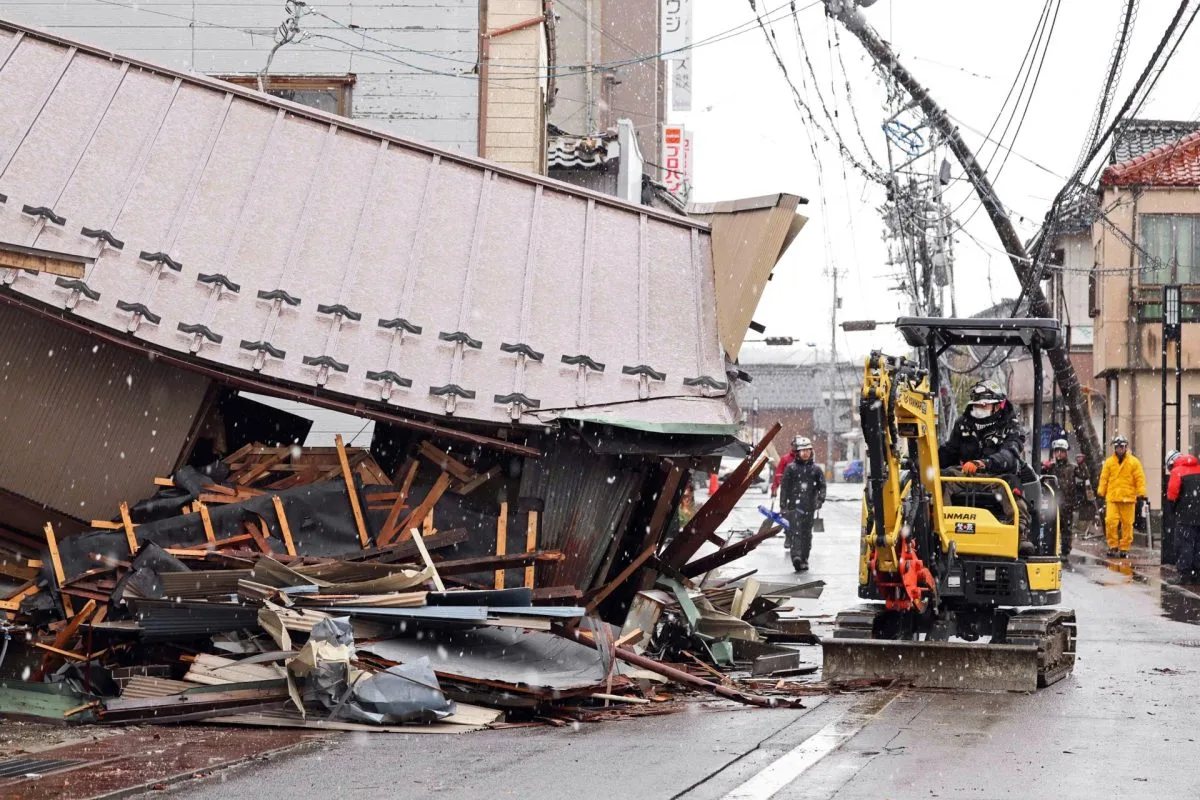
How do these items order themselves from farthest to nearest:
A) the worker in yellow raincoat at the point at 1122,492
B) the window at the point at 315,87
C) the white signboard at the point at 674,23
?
the white signboard at the point at 674,23
the worker in yellow raincoat at the point at 1122,492
the window at the point at 315,87

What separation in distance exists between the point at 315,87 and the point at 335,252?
854cm

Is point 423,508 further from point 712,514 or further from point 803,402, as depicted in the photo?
point 803,402

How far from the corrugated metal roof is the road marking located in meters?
2.76

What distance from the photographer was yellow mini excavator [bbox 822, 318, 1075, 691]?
10969mm

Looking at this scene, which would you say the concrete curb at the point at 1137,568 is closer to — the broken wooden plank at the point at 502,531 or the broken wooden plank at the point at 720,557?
the broken wooden plank at the point at 720,557

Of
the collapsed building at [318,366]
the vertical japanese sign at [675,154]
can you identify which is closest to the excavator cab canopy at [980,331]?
the collapsed building at [318,366]

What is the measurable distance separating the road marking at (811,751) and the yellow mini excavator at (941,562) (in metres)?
0.63

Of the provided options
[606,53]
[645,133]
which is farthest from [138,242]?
[645,133]

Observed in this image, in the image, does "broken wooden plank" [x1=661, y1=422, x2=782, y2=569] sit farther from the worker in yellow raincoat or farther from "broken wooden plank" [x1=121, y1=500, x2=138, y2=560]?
the worker in yellow raincoat

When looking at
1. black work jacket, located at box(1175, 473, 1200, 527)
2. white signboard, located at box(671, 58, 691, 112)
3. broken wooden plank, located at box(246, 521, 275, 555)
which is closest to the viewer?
broken wooden plank, located at box(246, 521, 275, 555)

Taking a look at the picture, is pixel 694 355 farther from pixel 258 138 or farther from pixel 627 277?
pixel 258 138

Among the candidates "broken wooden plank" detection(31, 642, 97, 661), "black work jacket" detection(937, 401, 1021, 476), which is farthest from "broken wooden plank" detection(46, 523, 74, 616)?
"black work jacket" detection(937, 401, 1021, 476)

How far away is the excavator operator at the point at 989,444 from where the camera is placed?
40.0 ft

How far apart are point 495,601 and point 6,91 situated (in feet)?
21.5
